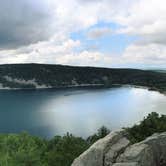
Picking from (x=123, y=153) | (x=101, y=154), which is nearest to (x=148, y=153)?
(x=123, y=153)

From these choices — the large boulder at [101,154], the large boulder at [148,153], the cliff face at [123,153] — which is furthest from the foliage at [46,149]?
the large boulder at [101,154]

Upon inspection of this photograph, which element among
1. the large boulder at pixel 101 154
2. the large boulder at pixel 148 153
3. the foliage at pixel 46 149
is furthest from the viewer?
the foliage at pixel 46 149

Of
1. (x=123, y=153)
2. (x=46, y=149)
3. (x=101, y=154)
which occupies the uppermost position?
(x=123, y=153)

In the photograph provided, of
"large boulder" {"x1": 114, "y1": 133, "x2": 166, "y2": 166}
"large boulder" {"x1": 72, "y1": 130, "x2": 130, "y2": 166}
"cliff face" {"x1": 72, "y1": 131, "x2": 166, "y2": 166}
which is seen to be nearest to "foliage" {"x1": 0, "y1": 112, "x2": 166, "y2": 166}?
"large boulder" {"x1": 114, "y1": 133, "x2": 166, "y2": 166}

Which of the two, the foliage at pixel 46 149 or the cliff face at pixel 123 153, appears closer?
the cliff face at pixel 123 153

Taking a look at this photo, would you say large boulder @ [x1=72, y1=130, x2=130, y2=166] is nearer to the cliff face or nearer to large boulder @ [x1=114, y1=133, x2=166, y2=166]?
the cliff face

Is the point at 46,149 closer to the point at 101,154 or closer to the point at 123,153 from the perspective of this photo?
the point at 101,154

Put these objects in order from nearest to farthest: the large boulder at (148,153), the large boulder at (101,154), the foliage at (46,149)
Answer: the large boulder at (148,153)
the large boulder at (101,154)
the foliage at (46,149)

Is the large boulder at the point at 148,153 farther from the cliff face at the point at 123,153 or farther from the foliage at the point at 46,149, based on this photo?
the foliage at the point at 46,149
